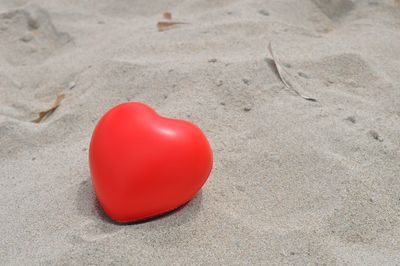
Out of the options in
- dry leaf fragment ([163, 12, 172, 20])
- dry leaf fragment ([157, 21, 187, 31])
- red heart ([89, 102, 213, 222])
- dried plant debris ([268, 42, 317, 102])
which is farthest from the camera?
dry leaf fragment ([163, 12, 172, 20])

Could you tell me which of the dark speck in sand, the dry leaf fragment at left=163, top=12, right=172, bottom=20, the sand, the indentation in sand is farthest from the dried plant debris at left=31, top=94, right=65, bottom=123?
the dark speck in sand

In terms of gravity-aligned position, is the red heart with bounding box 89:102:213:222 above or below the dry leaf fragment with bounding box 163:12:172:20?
above

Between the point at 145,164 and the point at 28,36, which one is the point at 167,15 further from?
the point at 145,164

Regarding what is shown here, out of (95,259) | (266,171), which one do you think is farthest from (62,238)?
(266,171)

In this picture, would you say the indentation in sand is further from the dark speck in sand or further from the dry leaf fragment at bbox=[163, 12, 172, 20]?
the dark speck in sand

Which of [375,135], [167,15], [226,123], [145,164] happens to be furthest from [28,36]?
[375,135]

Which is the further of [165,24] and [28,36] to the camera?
[28,36]

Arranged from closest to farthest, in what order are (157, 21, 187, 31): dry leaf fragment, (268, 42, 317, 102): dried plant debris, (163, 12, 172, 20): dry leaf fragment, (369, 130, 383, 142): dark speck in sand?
(369, 130, 383, 142): dark speck in sand < (268, 42, 317, 102): dried plant debris < (157, 21, 187, 31): dry leaf fragment < (163, 12, 172, 20): dry leaf fragment
